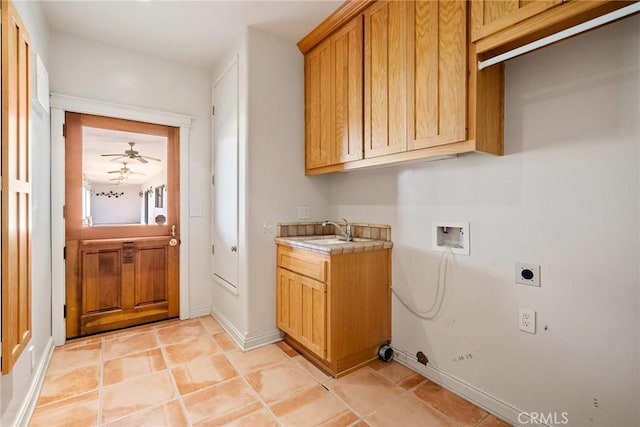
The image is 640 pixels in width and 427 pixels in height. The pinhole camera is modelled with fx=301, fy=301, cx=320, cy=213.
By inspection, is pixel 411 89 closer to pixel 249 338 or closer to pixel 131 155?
pixel 249 338

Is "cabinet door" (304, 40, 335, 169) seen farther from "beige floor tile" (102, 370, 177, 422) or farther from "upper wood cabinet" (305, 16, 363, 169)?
"beige floor tile" (102, 370, 177, 422)

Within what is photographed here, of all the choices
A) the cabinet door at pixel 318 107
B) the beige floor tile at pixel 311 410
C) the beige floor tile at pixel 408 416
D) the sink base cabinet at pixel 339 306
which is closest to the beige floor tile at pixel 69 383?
the beige floor tile at pixel 311 410

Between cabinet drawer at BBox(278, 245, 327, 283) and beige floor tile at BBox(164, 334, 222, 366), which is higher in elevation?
cabinet drawer at BBox(278, 245, 327, 283)

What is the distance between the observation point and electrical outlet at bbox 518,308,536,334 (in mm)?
1609

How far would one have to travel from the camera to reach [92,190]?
2.83 m

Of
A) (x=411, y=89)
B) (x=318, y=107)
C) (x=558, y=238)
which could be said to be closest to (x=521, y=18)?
(x=411, y=89)

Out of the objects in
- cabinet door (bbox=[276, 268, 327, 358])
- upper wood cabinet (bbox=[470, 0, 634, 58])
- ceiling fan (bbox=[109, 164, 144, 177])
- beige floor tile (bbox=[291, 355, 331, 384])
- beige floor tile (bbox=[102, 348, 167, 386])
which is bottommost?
beige floor tile (bbox=[291, 355, 331, 384])

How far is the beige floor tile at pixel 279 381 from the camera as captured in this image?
6.34 ft

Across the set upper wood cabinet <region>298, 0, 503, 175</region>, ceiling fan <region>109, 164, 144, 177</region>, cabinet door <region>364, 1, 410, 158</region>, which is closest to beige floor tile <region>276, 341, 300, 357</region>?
upper wood cabinet <region>298, 0, 503, 175</region>

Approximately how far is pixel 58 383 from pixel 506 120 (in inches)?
130

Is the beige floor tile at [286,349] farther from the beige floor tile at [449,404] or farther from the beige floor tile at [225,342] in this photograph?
the beige floor tile at [449,404]

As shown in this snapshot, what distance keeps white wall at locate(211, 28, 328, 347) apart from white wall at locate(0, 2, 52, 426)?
4.44 feet

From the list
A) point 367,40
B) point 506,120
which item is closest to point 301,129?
point 367,40

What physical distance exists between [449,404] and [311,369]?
3.11 feet
